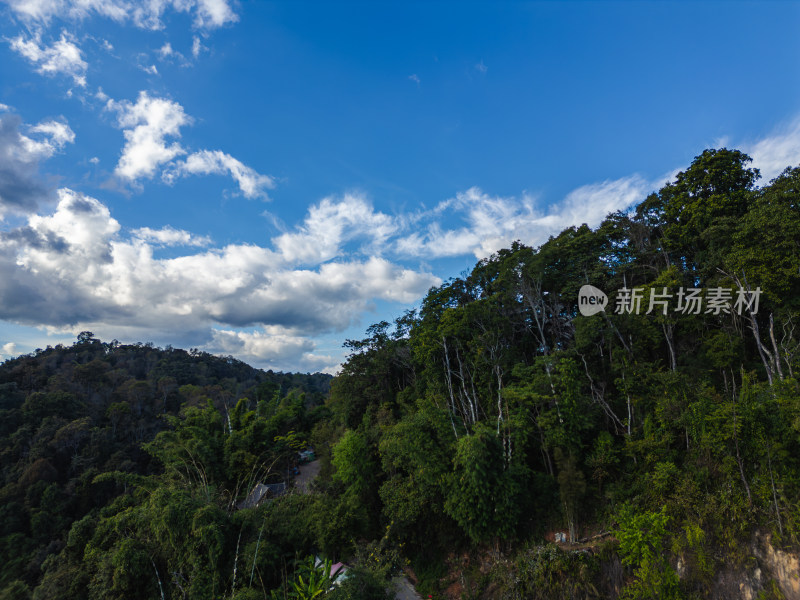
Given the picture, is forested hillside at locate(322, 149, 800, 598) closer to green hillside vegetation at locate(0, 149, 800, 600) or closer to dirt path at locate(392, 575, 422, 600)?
green hillside vegetation at locate(0, 149, 800, 600)

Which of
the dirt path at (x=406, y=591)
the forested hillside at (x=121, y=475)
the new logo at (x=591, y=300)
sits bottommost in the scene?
the dirt path at (x=406, y=591)

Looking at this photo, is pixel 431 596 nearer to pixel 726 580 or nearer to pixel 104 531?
pixel 726 580

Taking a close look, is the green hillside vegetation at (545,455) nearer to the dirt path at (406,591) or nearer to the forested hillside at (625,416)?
the forested hillside at (625,416)

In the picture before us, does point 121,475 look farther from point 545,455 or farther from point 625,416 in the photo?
point 625,416

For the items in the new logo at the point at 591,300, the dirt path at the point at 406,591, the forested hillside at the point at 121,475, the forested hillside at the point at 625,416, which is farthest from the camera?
the new logo at the point at 591,300

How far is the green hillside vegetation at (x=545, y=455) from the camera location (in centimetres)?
747

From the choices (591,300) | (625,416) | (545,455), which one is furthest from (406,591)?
(591,300)

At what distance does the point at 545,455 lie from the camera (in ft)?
38.4

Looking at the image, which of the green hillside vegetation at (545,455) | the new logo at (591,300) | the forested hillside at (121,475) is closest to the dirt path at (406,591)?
the green hillside vegetation at (545,455)

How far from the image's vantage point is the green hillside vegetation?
7.47 m

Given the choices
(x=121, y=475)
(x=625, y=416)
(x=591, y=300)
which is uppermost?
(x=591, y=300)

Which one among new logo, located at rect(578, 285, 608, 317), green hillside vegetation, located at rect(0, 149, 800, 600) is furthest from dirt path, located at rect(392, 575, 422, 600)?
new logo, located at rect(578, 285, 608, 317)

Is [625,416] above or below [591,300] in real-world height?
below

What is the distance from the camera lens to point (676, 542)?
7.57 meters
